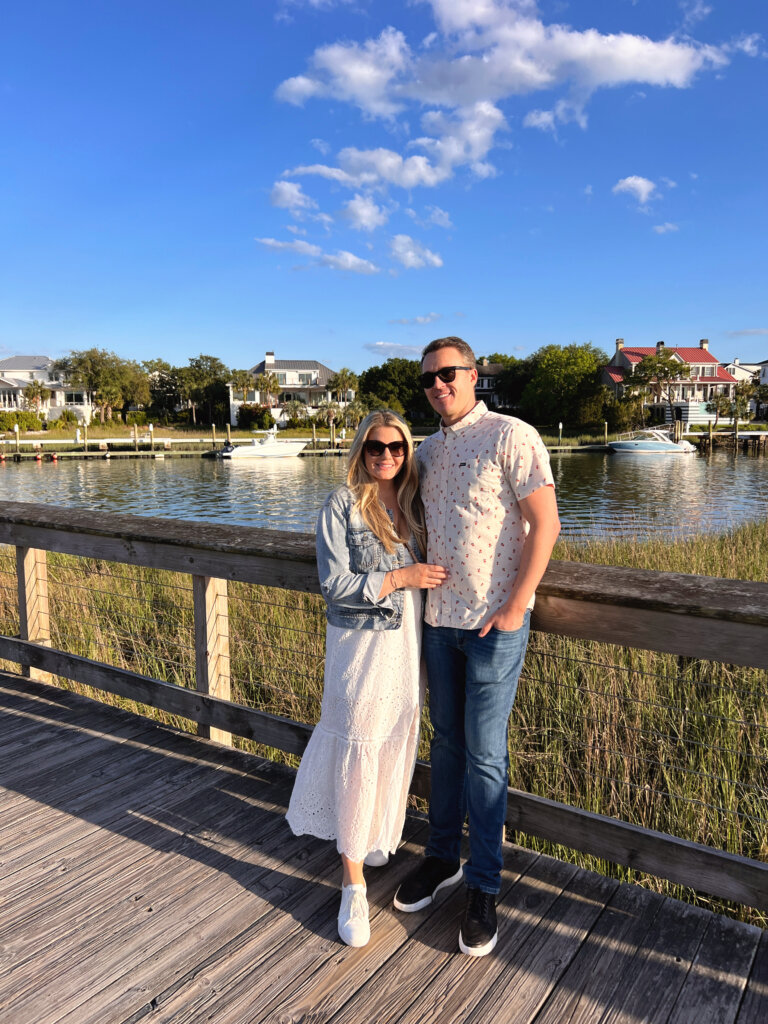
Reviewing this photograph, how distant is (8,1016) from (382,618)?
1416mm

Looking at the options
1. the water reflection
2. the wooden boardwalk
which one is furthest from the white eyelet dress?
the water reflection

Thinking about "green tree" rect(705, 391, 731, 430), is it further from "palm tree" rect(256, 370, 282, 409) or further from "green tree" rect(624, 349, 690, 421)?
"palm tree" rect(256, 370, 282, 409)

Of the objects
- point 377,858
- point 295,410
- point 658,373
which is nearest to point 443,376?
point 377,858

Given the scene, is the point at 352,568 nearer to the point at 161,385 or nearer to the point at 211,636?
the point at 211,636

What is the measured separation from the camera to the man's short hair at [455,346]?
7.04 ft

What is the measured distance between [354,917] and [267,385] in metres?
71.7

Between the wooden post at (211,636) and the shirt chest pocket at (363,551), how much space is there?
4.03 ft

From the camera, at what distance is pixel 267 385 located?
234 ft

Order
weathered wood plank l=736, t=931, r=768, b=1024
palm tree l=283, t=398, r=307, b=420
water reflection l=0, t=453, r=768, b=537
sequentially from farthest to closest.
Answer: palm tree l=283, t=398, r=307, b=420, water reflection l=0, t=453, r=768, b=537, weathered wood plank l=736, t=931, r=768, b=1024

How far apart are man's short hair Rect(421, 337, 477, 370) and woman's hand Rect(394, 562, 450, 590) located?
2.08 feet

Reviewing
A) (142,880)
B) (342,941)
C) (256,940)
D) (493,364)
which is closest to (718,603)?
(342,941)

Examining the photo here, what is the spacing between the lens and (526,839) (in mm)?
2953

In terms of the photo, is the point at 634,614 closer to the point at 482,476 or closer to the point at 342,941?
the point at 482,476

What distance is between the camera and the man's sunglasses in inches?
84.7
